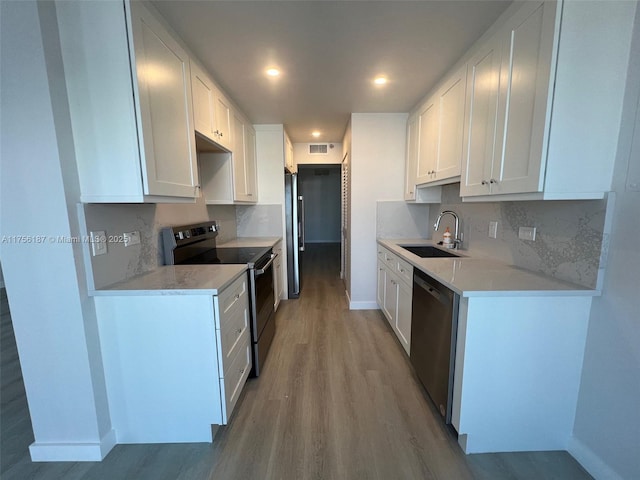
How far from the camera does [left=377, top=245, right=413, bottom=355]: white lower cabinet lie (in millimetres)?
2123

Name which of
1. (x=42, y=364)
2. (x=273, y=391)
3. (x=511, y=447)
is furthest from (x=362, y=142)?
(x=42, y=364)

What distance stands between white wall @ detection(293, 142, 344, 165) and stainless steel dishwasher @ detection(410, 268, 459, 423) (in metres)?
3.17

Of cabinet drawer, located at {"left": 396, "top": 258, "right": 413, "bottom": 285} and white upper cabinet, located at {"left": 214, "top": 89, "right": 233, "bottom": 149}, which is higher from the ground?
white upper cabinet, located at {"left": 214, "top": 89, "right": 233, "bottom": 149}

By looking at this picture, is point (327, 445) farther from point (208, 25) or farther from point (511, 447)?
point (208, 25)

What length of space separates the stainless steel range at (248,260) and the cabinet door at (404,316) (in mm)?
1177

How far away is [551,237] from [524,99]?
78 centimetres

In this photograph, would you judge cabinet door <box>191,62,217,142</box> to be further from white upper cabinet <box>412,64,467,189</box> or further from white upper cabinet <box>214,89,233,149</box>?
white upper cabinet <box>412,64,467,189</box>

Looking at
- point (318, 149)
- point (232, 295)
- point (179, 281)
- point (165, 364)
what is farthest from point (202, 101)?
point (318, 149)

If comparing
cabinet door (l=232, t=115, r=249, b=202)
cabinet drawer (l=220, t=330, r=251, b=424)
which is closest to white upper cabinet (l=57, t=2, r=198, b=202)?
cabinet drawer (l=220, t=330, r=251, b=424)

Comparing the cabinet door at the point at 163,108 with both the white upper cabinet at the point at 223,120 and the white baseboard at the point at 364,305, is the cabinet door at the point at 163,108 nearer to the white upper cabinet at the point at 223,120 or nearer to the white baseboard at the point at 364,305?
the white upper cabinet at the point at 223,120

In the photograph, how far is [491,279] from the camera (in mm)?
1476

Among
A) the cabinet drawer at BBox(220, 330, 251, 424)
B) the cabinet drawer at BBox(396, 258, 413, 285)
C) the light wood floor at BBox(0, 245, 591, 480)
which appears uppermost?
the cabinet drawer at BBox(396, 258, 413, 285)

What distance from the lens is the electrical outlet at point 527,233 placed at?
165cm

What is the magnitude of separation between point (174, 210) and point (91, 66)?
1.09 meters
